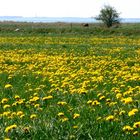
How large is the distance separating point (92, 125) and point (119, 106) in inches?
50.6

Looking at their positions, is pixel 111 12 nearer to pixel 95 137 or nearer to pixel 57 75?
pixel 57 75

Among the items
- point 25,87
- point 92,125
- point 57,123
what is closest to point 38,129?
point 57,123

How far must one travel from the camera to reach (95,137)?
557 cm

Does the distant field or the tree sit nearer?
the distant field

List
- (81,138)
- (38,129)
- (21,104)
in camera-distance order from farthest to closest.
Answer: (21,104) < (38,129) < (81,138)

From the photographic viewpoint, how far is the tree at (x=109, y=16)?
88062mm

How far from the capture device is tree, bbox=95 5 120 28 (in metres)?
88.1

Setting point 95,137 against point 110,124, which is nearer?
point 95,137

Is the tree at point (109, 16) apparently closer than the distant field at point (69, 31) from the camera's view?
No

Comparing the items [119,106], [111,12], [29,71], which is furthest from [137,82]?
[111,12]

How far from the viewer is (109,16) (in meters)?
89.1

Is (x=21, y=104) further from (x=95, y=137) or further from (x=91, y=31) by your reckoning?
(x=91, y=31)

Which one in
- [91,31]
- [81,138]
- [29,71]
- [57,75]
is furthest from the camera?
[91,31]

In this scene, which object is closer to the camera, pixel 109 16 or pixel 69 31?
pixel 69 31
